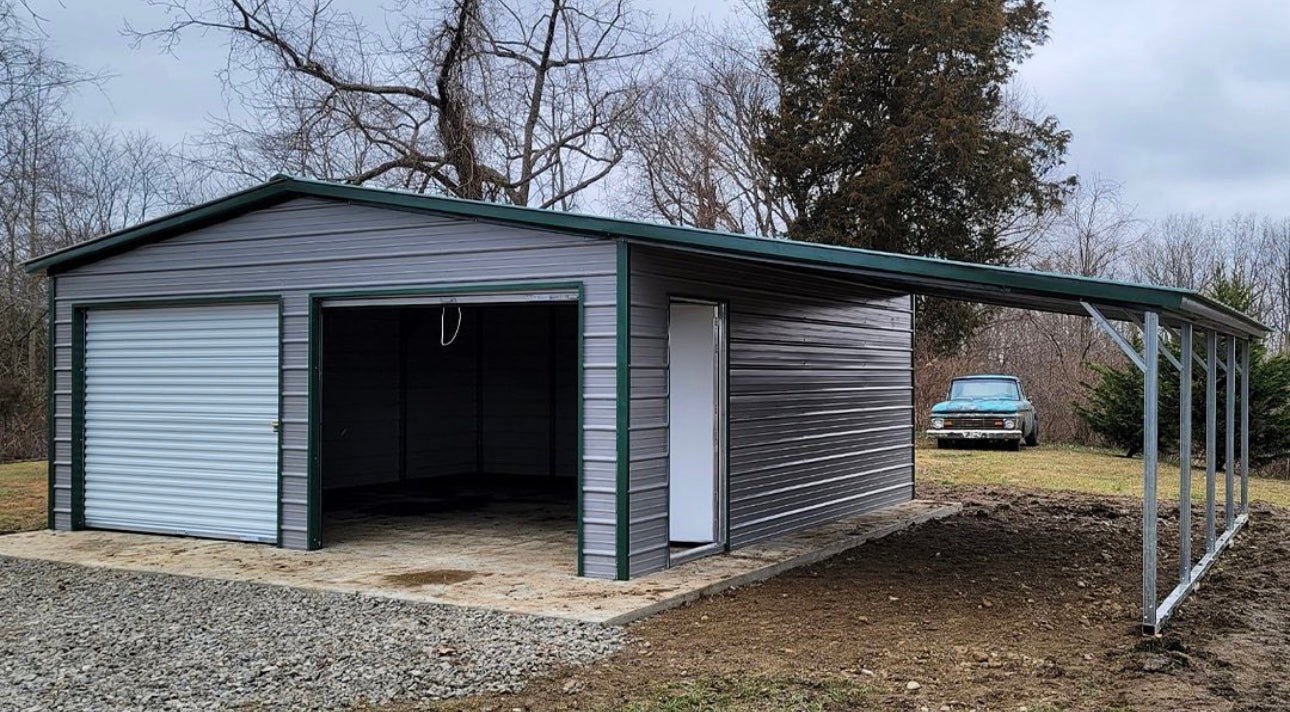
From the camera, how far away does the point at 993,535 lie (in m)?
9.31

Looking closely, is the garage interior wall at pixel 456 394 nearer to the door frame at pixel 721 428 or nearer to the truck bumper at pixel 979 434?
the door frame at pixel 721 428

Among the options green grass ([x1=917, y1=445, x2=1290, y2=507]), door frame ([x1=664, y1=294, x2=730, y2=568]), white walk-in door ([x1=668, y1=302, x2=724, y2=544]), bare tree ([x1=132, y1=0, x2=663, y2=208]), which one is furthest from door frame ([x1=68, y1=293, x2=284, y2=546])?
green grass ([x1=917, y1=445, x2=1290, y2=507])

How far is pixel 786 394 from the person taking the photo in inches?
350

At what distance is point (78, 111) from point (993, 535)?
60.7ft

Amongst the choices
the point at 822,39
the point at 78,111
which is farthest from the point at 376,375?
the point at 822,39

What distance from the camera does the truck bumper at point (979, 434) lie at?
61.6 feet

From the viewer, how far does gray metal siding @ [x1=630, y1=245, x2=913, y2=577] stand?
281 inches

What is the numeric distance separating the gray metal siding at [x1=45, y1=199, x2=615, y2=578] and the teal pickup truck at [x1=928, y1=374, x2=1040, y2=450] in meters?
13.3

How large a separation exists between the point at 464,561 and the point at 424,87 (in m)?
12.1

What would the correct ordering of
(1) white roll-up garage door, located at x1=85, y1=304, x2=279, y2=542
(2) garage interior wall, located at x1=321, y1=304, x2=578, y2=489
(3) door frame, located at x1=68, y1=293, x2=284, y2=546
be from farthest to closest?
(2) garage interior wall, located at x1=321, y1=304, x2=578, y2=489, (3) door frame, located at x1=68, y1=293, x2=284, y2=546, (1) white roll-up garage door, located at x1=85, y1=304, x2=279, y2=542

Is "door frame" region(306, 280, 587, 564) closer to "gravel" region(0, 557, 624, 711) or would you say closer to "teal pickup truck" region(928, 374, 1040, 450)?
"gravel" region(0, 557, 624, 711)

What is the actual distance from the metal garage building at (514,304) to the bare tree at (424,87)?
851 cm

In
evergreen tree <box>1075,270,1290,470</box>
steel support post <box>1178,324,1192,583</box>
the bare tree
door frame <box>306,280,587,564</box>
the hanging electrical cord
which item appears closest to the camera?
steel support post <box>1178,324,1192,583</box>

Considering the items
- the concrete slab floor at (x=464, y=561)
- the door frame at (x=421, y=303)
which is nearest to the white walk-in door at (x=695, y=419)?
the concrete slab floor at (x=464, y=561)
